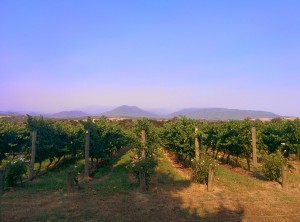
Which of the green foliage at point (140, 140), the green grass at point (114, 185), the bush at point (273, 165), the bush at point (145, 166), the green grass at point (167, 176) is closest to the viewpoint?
the green grass at point (114, 185)

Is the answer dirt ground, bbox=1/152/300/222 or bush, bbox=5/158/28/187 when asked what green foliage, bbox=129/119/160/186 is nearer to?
dirt ground, bbox=1/152/300/222

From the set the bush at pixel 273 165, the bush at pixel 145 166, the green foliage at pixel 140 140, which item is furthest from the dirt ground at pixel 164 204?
the green foliage at pixel 140 140

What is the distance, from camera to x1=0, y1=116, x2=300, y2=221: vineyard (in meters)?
9.14

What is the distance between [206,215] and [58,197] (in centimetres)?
561

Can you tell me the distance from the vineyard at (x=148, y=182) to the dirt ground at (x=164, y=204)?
0.10ft

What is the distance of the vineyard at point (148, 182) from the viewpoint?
9141mm

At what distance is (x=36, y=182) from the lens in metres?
14.4

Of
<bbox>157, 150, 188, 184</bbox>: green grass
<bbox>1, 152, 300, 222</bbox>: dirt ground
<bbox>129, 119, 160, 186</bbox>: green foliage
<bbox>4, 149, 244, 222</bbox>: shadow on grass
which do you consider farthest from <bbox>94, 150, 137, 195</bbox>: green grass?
<bbox>157, 150, 188, 184</bbox>: green grass

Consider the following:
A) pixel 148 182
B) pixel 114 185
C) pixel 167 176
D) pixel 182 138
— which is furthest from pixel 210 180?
pixel 182 138

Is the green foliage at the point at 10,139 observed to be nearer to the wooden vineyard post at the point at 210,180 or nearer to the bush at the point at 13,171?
the bush at the point at 13,171

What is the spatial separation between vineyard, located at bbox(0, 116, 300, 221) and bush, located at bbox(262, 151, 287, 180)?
4 centimetres

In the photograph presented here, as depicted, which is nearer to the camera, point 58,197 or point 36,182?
point 58,197

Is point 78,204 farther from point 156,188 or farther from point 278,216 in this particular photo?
point 278,216

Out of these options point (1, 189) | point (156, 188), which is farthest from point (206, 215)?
point (1, 189)
